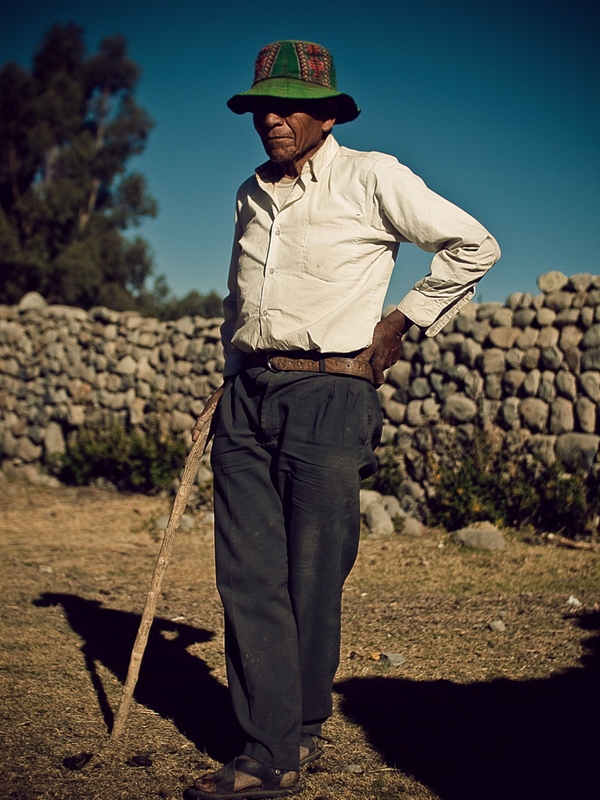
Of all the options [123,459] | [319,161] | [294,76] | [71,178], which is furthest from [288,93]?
[71,178]

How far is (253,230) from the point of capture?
256 centimetres

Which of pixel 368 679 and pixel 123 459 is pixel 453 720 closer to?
pixel 368 679

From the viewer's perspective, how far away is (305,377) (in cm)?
239

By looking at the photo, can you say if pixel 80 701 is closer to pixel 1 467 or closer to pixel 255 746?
pixel 255 746

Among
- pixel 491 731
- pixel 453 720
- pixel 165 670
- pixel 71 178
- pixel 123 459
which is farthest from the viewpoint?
pixel 71 178

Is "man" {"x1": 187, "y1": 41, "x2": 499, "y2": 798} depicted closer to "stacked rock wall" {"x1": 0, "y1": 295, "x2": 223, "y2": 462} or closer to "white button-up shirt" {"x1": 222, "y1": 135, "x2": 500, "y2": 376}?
"white button-up shirt" {"x1": 222, "y1": 135, "x2": 500, "y2": 376}

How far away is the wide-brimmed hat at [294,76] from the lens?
2381 millimetres

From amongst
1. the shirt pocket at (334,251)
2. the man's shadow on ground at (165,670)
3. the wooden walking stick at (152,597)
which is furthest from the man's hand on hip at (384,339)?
the man's shadow on ground at (165,670)

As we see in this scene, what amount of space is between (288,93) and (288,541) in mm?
1381

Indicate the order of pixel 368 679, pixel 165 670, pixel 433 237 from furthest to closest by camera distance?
pixel 165 670 → pixel 368 679 → pixel 433 237

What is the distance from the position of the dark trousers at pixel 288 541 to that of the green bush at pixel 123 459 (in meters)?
6.11

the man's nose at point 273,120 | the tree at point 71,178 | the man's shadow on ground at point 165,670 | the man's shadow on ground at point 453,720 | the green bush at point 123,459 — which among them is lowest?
the man's shadow on ground at point 165,670

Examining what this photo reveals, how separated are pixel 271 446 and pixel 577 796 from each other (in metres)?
1.39

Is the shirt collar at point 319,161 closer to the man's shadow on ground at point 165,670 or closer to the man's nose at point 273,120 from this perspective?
the man's nose at point 273,120
